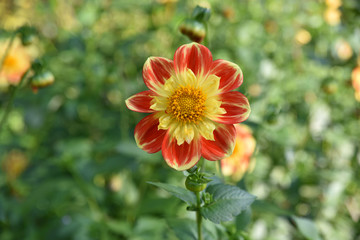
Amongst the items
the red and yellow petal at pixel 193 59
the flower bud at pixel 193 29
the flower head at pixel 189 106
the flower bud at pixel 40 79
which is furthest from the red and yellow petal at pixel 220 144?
the flower bud at pixel 40 79

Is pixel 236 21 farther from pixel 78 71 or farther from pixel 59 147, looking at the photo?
pixel 59 147

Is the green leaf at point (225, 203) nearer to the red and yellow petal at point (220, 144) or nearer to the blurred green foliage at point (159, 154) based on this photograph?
the red and yellow petal at point (220, 144)

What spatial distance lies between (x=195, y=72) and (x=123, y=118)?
2.86ft

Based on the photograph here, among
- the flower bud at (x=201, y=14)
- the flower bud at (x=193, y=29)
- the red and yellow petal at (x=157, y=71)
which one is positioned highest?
the flower bud at (x=201, y=14)

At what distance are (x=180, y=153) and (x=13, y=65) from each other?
151cm

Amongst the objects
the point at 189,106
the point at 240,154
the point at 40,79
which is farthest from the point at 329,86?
the point at 40,79

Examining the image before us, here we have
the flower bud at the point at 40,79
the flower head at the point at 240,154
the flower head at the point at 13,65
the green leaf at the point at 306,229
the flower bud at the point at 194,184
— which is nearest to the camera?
the flower bud at the point at 194,184

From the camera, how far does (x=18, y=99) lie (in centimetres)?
163

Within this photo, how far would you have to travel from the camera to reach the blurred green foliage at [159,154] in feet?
4.61

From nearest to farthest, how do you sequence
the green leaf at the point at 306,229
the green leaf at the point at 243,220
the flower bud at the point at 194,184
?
the flower bud at the point at 194,184, the green leaf at the point at 243,220, the green leaf at the point at 306,229

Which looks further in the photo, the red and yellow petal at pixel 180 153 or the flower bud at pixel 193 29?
the flower bud at pixel 193 29

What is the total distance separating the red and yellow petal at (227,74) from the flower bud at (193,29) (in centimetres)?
19

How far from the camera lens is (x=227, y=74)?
672 mm

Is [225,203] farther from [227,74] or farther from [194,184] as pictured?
[227,74]
